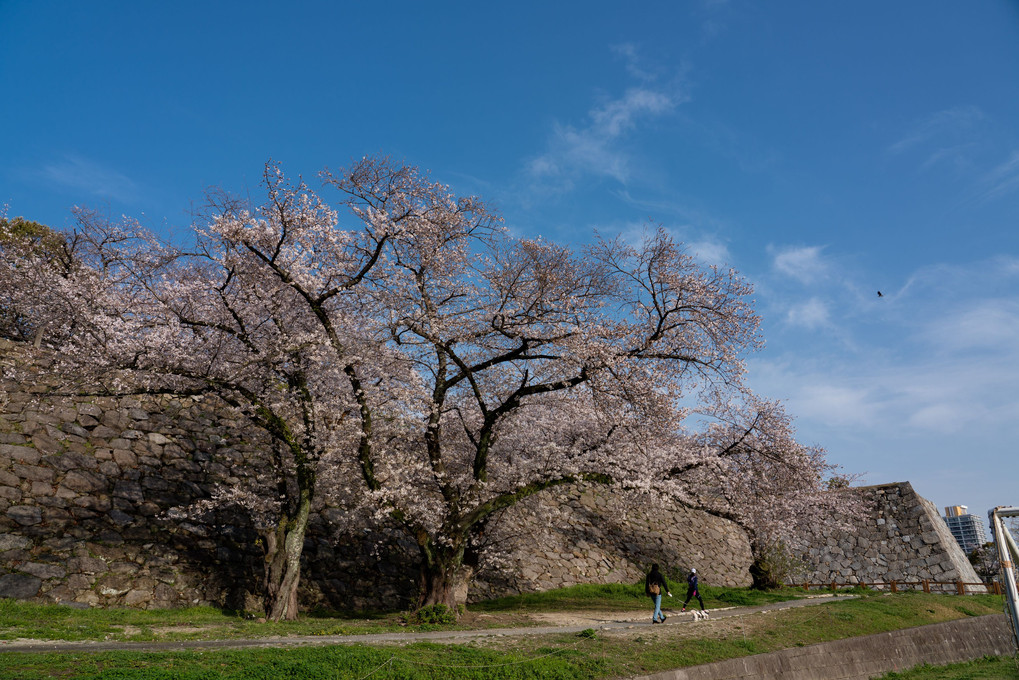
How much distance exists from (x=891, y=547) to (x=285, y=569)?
102ft

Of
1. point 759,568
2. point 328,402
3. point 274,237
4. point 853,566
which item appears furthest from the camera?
point 853,566

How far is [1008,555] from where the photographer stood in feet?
47.5

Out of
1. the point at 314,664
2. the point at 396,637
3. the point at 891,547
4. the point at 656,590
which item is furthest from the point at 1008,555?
the point at 891,547

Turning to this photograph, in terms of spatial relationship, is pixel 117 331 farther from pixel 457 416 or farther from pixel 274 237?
pixel 457 416

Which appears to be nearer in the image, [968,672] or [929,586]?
[968,672]

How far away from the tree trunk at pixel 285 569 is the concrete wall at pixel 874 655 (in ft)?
28.4

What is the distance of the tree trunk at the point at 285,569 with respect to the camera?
14633 mm

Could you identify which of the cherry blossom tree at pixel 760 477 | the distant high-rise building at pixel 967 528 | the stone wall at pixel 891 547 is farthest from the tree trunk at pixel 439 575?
the distant high-rise building at pixel 967 528

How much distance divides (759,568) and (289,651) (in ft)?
72.1

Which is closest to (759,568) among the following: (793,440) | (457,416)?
(793,440)

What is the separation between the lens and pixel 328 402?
1634cm

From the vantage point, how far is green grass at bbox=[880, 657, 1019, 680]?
1507 cm

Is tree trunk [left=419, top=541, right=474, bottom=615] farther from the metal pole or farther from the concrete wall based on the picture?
the metal pole

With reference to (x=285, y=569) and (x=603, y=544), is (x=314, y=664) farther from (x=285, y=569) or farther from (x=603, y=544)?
(x=603, y=544)
